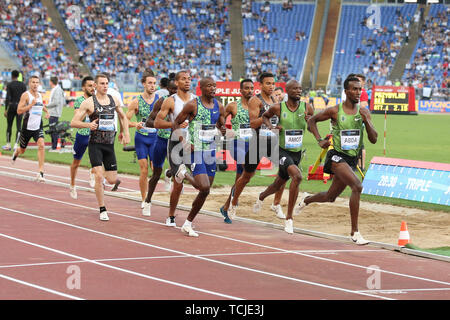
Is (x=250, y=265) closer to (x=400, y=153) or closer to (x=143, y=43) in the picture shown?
(x=400, y=153)

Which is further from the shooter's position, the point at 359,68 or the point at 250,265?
the point at 359,68

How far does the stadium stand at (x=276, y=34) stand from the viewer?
5631 cm

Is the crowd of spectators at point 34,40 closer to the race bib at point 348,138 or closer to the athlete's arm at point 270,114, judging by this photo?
the athlete's arm at point 270,114

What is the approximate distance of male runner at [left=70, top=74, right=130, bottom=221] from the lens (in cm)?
1209

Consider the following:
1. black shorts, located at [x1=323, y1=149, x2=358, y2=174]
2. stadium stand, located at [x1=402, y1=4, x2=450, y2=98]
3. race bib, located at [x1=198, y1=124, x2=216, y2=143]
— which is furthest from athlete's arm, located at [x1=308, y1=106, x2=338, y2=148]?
stadium stand, located at [x1=402, y1=4, x2=450, y2=98]

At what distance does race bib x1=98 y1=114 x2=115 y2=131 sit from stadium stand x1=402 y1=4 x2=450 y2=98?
4144cm

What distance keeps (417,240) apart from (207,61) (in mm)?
46041

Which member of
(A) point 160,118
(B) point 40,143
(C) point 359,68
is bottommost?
(C) point 359,68

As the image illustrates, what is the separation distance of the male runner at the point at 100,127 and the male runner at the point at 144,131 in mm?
1051

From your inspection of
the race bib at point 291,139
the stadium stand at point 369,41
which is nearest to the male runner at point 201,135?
the race bib at point 291,139

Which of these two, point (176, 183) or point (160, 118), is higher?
point (160, 118)

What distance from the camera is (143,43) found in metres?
57.5

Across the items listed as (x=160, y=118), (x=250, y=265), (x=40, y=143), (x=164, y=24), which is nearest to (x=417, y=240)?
(x=250, y=265)

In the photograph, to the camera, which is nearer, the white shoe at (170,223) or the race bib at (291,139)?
the white shoe at (170,223)
